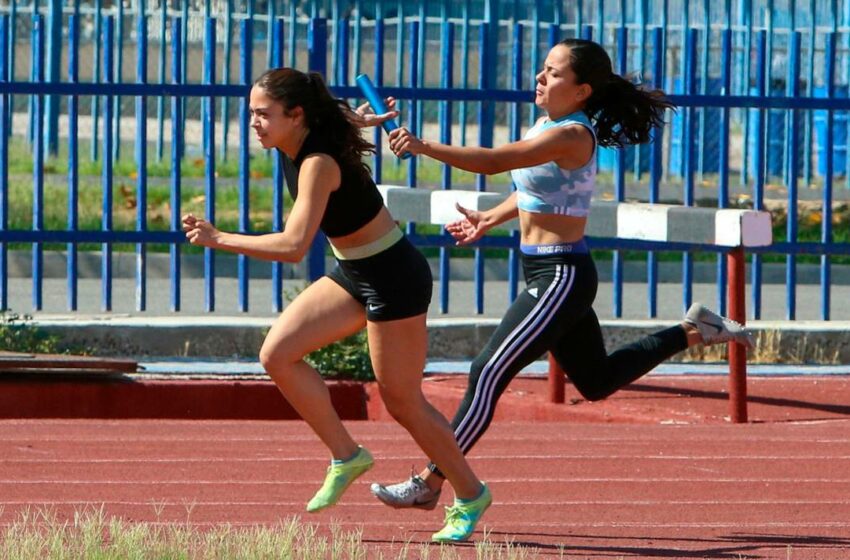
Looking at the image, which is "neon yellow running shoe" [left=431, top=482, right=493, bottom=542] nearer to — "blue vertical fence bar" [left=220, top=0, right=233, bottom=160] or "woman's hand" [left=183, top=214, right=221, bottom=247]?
"woman's hand" [left=183, top=214, right=221, bottom=247]

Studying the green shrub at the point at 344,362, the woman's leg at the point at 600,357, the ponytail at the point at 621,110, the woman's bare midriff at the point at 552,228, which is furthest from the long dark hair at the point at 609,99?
the green shrub at the point at 344,362

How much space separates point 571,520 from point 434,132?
54.5ft

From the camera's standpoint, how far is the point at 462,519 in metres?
6.12

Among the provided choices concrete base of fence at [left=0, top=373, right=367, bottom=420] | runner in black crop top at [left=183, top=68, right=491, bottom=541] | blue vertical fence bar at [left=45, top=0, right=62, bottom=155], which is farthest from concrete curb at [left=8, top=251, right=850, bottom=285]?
runner in black crop top at [left=183, top=68, right=491, bottom=541]

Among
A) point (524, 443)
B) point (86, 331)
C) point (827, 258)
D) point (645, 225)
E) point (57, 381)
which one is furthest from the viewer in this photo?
point (827, 258)

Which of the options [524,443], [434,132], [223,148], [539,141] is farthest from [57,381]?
[434,132]

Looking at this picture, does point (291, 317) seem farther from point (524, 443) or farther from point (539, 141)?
point (524, 443)

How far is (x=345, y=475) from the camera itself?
6211mm

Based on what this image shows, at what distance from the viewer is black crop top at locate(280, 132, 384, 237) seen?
601 centimetres

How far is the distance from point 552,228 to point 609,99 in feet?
1.73

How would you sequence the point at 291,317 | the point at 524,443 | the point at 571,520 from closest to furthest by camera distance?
1. the point at 291,317
2. the point at 571,520
3. the point at 524,443

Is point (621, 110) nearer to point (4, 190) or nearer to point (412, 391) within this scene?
point (412, 391)

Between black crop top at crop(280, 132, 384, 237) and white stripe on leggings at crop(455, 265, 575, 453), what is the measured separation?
28.6 inches

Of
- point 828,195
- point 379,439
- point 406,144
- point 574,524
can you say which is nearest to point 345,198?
point 406,144
